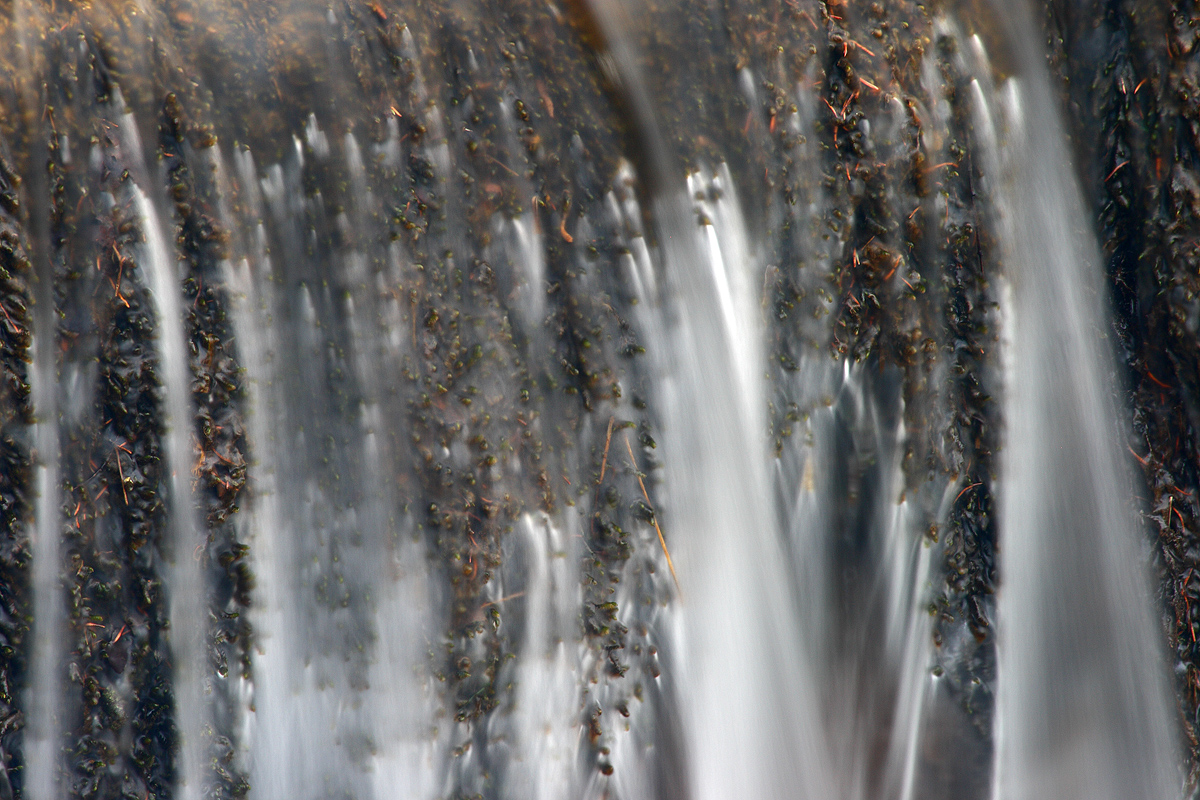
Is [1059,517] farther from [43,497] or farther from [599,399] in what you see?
[43,497]

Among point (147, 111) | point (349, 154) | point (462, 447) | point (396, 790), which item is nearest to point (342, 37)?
point (349, 154)

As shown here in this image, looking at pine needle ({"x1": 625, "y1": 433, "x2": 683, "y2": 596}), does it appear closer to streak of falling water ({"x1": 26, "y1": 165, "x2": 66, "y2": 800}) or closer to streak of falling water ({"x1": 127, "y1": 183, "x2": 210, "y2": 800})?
streak of falling water ({"x1": 127, "y1": 183, "x2": 210, "y2": 800})

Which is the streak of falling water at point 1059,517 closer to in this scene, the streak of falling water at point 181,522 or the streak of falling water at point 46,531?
the streak of falling water at point 181,522

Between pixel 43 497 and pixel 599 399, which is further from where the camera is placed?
pixel 599 399

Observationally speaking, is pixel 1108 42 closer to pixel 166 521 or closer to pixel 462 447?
pixel 462 447

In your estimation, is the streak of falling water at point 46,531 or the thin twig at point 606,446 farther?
the thin twig at point 606,446

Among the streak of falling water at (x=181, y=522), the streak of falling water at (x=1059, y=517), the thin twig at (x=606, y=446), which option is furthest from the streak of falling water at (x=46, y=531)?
the streak of falling water at (x=1059, y=517)

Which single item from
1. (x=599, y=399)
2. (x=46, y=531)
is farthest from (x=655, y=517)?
(x=46, y=531)
